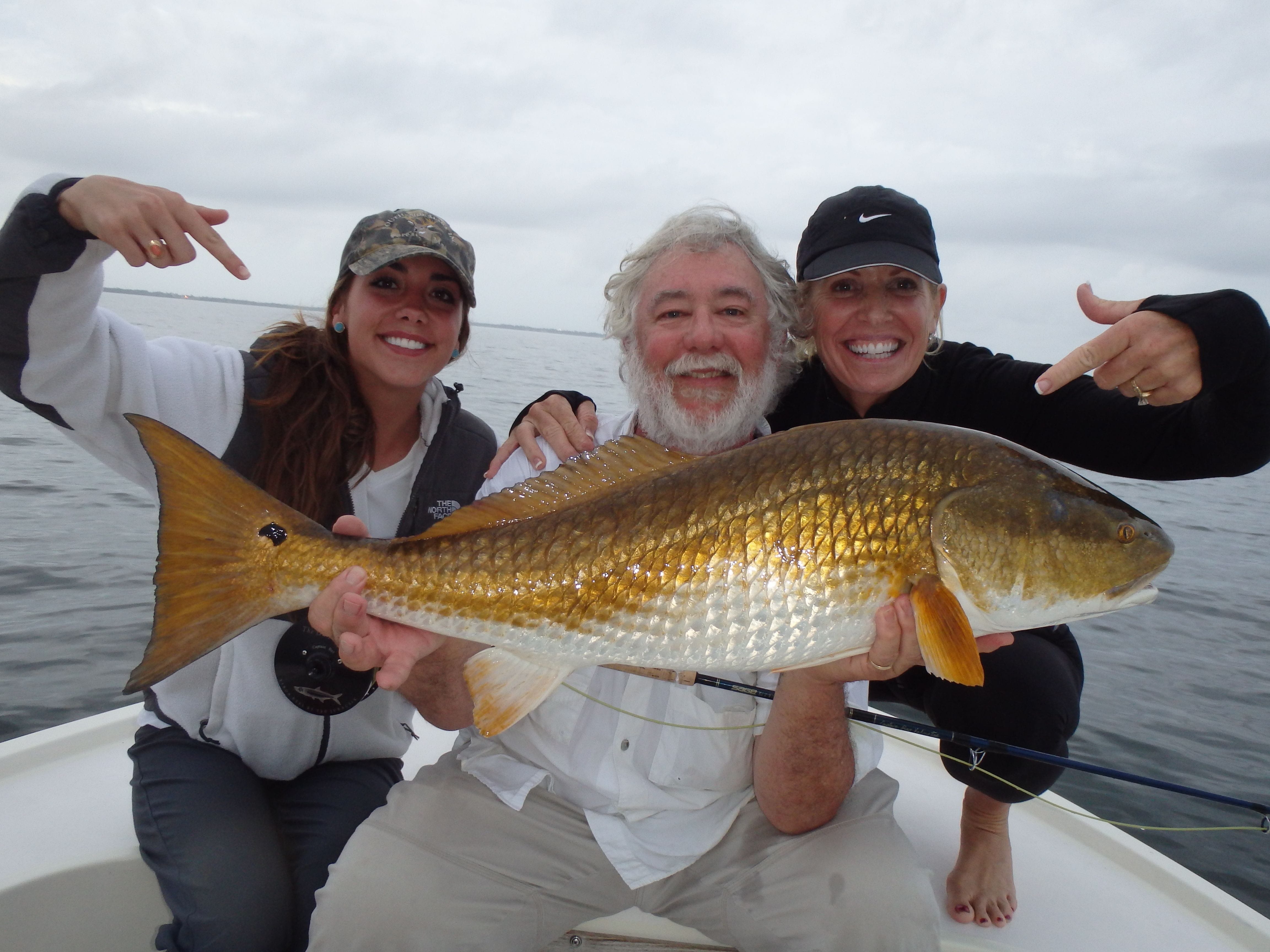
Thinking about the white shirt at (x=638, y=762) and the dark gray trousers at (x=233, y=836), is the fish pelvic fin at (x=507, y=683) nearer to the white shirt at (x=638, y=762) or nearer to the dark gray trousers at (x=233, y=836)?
the white shirt at (x=638, y=762)

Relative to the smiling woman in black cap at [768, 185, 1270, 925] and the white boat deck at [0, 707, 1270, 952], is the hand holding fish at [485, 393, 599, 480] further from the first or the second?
the white boat deck at [0, 707, 1270, 952]

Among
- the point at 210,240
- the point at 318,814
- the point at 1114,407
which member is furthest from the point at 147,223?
the point at 1114,407

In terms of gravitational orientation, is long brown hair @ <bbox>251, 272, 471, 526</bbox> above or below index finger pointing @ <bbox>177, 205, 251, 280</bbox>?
below

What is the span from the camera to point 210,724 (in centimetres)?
300

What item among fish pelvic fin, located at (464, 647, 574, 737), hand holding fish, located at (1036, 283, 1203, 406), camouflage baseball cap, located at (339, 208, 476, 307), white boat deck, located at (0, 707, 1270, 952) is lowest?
white boat deck, located at (0, 707, 1270, 952)

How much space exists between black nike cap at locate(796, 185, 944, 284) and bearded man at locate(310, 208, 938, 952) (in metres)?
1.59

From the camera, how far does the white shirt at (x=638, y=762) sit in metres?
2.69

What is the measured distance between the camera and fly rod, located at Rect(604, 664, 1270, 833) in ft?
9.14

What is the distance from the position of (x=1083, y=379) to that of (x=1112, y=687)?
468 centimetres

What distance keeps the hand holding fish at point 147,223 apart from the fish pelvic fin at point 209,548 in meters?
0.50

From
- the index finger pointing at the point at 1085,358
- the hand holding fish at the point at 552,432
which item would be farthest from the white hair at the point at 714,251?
the index finger pointing at the point at 1085,358

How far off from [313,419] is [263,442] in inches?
8.6

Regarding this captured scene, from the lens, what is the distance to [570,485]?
8.18 ft

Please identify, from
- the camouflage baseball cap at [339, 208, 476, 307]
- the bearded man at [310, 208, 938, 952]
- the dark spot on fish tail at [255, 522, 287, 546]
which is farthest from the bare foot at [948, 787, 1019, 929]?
the camouflage baseball cap at [339, 208, 476, 307]
